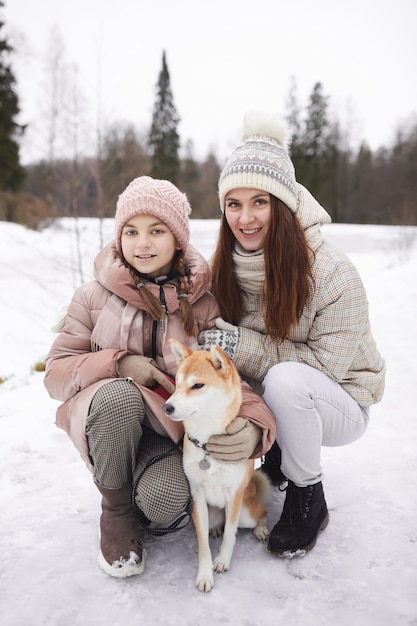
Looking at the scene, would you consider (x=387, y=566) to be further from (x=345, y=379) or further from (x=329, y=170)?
(x=329, y=170)

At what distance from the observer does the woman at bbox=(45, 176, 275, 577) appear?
1.69m

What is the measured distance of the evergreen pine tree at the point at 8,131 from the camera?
16056mm

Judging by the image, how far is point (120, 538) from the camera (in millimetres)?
1724

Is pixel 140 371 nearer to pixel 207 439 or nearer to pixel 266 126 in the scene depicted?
pixel 207 439

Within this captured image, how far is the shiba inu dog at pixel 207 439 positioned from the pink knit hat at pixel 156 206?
2.00 feet

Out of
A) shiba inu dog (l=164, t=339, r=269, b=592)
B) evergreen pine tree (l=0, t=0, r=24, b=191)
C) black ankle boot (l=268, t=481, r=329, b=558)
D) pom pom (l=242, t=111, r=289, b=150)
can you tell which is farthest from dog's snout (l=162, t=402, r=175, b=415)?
evergreen pine tree (l=0, t=0, r=24, b=191)

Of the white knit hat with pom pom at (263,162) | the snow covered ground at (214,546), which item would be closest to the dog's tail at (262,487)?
the snow covered ground at (214,546)

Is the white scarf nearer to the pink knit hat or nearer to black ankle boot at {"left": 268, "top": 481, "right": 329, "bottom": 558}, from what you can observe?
the pink knit hat

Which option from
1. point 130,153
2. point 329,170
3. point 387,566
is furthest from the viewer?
point 329,170

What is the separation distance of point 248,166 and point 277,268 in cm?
49

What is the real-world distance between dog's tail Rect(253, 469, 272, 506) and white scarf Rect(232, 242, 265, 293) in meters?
0.95

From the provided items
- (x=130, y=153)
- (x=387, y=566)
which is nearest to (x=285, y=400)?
(x=387, y=566)

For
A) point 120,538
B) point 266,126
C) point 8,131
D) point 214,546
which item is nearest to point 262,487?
point 214,546

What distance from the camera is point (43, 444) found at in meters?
2.69
